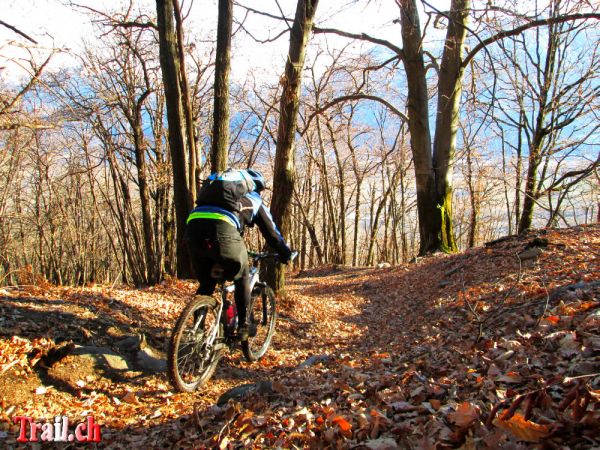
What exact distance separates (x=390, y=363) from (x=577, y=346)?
1.56 meters

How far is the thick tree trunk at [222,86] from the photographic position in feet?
22.2

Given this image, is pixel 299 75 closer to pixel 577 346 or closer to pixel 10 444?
pixel 577 346

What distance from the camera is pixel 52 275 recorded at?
27.8 m

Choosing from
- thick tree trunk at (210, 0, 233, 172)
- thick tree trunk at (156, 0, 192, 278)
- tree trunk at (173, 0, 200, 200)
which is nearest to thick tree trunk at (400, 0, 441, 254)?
thick tree trunk at (210, 0, 233, 172)

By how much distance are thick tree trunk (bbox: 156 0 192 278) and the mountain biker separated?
3239 mm

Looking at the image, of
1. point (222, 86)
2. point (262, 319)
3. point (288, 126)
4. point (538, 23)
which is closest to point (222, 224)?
point (262, 319)

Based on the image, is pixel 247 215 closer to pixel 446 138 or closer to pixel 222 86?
pixel 222 86

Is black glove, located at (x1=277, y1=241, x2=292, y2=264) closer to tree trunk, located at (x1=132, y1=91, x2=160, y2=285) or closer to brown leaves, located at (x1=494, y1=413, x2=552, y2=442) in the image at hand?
brown leaves, located at (x1=494, y1=413, x2=552, y2=442)

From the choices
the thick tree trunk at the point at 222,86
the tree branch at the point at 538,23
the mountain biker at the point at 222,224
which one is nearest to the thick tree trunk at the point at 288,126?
the thick tree trunk at the point at 222,86

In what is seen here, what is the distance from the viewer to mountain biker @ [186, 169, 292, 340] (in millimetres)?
3723

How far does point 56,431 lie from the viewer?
9.62ft

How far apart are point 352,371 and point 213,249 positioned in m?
1.69

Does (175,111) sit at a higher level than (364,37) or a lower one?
lower

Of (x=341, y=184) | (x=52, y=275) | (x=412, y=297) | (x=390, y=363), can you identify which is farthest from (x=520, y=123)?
(x=52, y=275)
